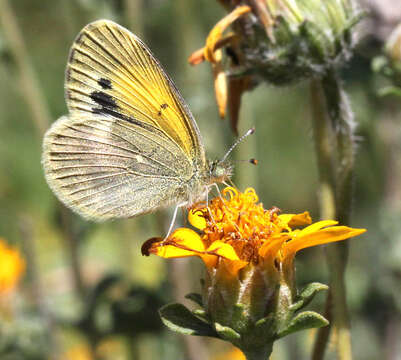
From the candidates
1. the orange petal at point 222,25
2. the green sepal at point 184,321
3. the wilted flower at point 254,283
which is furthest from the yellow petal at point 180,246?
the orange petal at point 222,25

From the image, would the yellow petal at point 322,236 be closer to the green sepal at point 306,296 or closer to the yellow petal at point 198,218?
the green sepal at point 306,296

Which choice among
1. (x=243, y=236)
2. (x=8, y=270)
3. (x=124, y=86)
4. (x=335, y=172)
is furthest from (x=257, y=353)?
(x=8, y=270)

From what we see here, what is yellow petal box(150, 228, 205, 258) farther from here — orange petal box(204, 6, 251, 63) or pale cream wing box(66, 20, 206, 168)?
orange petal box(204, 6, 251, 63)

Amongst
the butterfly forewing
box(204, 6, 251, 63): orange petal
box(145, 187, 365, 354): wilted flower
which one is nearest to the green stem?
box(145, 187, 365, 354): wilted flower

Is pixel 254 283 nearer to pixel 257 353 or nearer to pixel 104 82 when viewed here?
pixel 257 353

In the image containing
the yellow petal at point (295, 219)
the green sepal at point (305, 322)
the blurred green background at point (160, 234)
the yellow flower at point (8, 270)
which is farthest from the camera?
the yellow flower at point (8, 270)
